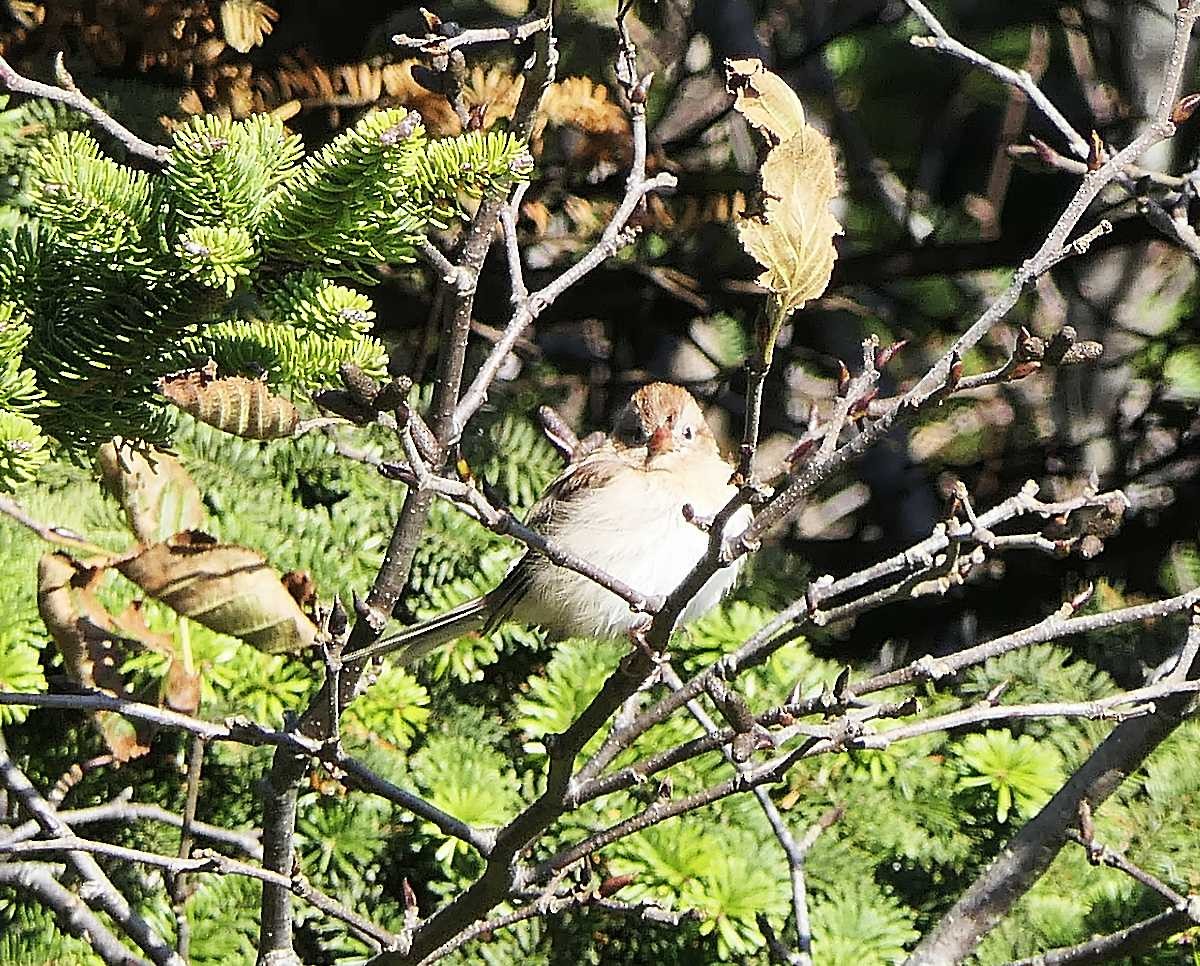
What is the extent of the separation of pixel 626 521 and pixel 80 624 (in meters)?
1.05

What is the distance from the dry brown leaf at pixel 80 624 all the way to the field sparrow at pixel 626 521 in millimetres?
664

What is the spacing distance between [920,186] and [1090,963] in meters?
2.15

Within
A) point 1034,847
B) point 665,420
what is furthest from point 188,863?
point 665,420

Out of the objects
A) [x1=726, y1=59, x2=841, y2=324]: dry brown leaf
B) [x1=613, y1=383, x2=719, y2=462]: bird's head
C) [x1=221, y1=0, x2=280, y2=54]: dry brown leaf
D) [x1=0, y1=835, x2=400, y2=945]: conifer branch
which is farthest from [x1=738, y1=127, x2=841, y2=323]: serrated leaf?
[x1=221, y1=0, x2=280, y2=54]: dry brown leaf

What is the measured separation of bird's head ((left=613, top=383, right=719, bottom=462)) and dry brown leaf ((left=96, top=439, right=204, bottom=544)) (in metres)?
1.00

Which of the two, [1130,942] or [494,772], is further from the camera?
[494,772]

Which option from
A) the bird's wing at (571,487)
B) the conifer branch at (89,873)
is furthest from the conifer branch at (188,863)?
the bird's wing at (571,487)

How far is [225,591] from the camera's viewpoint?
1.38 metres

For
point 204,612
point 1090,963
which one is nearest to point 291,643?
point 204,612

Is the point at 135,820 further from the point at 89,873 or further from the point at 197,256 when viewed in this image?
the point at 197,256

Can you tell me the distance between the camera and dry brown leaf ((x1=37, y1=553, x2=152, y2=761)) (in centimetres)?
150

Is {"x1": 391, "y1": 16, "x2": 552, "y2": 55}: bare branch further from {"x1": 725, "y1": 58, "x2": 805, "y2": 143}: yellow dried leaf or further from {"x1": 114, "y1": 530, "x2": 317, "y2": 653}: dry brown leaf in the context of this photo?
{"x1": 114, "y1": 530, "x2": 317, "y2": 653}: dry brown leaf

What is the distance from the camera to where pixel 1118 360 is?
338 cm

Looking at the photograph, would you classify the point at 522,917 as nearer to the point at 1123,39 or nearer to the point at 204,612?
the point at 204,612
